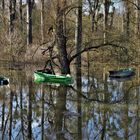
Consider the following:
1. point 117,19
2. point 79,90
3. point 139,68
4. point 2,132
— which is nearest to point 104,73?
point 139,68

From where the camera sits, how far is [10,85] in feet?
72.9

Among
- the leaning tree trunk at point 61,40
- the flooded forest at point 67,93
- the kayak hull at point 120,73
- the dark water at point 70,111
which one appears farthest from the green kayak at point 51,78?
the kayak hull at point 120,73

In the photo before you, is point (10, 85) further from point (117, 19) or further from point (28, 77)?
point (117, 19)

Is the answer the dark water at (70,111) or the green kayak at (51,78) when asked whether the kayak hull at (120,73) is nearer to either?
the dark water at (70,111)

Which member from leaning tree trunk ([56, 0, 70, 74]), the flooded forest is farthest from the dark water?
leaning tree trunk ([56, 0, 70, 74])

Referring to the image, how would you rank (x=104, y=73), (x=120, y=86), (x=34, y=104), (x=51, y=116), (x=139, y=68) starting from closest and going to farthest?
1. (x=51, y=116)
2. (x=34, y=104)
3. (x=120, y=86)
4. (x=104, y=73)
5. (x=139, y=68)

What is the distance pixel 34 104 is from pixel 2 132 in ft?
14.9

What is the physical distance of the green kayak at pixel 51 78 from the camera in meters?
22.7

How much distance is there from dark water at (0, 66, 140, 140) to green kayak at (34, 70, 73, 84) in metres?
0.48

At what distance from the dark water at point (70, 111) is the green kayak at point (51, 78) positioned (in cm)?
48

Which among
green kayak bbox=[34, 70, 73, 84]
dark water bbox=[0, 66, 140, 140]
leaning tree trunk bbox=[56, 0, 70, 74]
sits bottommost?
dark water bbox=[0, 66, 140, 140]

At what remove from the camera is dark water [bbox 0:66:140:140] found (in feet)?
40.4

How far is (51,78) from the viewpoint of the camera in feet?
76.1

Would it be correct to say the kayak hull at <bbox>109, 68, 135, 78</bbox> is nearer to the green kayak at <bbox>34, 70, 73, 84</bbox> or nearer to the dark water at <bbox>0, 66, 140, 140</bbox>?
the dark water at <bbox>0, 66, 140, 140</bbox>
